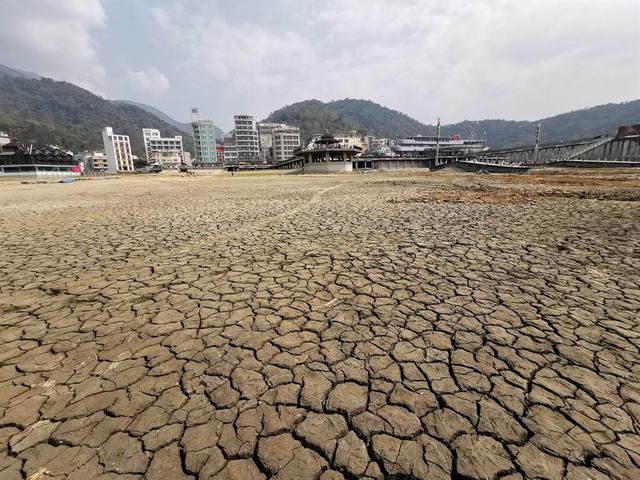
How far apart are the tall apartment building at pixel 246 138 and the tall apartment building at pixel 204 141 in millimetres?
10794

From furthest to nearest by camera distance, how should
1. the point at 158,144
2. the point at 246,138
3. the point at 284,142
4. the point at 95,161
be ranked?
the point at 158,144
the point at 246,138
the point at 284,142
the point at 95,161

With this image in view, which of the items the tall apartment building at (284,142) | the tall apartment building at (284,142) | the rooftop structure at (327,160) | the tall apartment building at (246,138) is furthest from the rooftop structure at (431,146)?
the rooftop structure at (327,160)

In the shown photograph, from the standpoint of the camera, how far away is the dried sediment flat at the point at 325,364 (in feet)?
6.56

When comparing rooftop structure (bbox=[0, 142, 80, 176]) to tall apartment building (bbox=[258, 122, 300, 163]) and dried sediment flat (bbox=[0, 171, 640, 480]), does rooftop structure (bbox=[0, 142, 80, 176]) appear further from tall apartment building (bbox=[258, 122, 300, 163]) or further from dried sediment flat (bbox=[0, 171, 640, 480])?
dried sediment flat (bbox=[0, 171, 640, 480])

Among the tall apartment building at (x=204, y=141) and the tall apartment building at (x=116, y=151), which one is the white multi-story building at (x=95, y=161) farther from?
the tall apartment building at (x=204, y=141)

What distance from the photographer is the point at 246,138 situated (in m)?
128

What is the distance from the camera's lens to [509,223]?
8.81 metres

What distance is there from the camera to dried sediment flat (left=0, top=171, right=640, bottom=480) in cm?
200

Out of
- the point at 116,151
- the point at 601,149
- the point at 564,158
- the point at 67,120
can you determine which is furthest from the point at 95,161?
the point at 601,149

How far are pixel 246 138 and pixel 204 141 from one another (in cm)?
1740

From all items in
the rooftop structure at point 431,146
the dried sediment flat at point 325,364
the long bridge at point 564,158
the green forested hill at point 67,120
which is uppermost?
the green forested hill at point 67,120

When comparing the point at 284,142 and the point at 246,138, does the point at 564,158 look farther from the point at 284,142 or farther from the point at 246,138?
the point at 246,138

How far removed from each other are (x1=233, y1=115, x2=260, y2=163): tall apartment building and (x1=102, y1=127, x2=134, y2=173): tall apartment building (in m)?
40.4

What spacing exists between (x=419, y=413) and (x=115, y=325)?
3567 mm
